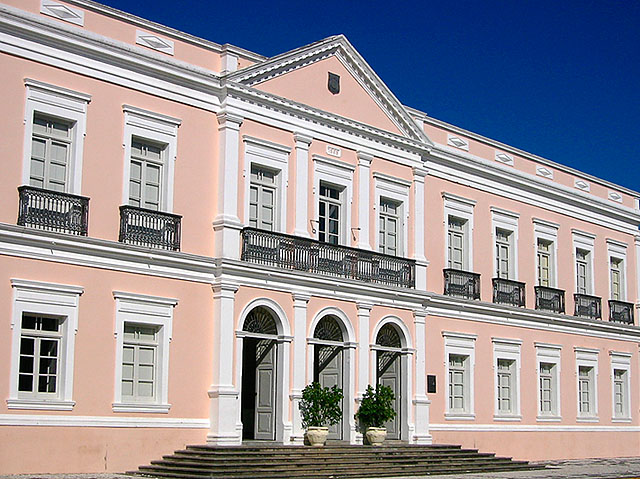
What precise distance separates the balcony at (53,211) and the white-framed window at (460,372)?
10.2 metres

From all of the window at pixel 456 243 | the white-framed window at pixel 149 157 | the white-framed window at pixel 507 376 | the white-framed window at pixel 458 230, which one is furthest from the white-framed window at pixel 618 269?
the white-framed window at pixel 149 157

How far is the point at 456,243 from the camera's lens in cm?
2559

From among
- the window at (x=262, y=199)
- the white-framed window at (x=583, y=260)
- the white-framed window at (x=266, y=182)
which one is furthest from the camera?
the white-framed window at (x=583, y=260)

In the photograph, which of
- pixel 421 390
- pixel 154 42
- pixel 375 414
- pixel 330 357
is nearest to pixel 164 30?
pixel 154 42

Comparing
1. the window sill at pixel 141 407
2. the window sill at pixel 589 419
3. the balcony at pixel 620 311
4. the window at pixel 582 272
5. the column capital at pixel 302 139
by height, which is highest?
the column capital at pixel 302 139

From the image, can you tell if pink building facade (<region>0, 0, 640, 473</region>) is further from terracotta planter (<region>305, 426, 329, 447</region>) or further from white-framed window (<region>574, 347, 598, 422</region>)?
terracotta planter (<region>305, 426, 329, 447</region>)

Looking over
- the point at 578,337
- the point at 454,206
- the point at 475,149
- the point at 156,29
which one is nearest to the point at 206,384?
the point at 156,29

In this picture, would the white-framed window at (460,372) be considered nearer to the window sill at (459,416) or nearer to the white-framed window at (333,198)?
the window sill at (459,416)

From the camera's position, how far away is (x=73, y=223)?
17.4 metres

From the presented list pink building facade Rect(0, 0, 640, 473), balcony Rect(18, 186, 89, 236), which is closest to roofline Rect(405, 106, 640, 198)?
pink building facade Rect(0, 0, 640, 473)

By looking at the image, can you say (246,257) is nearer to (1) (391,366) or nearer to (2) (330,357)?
(2) (330,357)

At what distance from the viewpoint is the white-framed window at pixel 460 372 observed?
80.3 feet

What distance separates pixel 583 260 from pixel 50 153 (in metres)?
17.8

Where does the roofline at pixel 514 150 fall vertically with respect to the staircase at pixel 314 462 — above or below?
above
